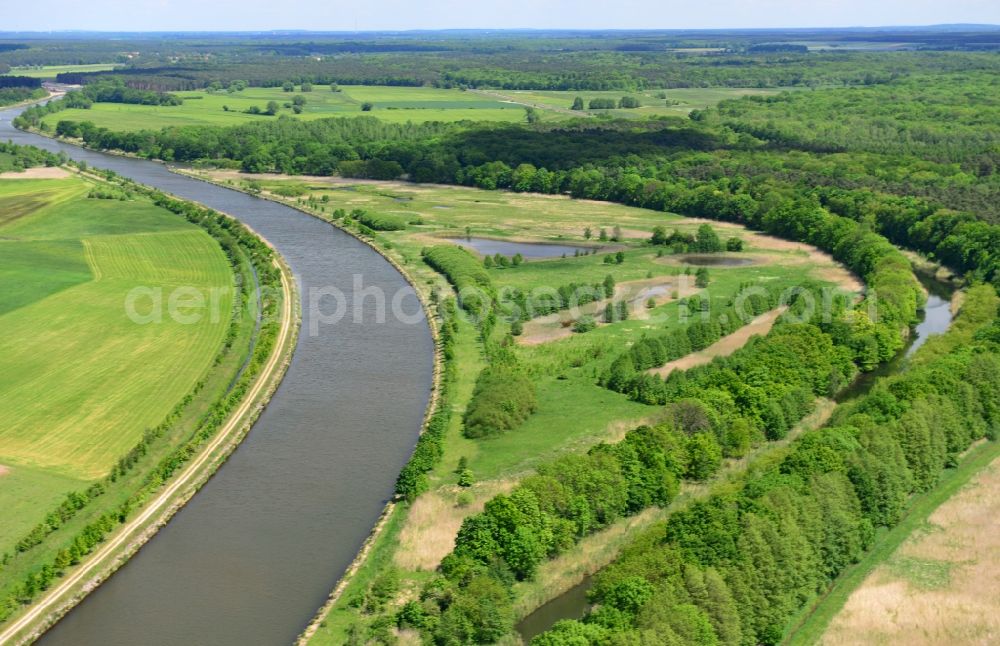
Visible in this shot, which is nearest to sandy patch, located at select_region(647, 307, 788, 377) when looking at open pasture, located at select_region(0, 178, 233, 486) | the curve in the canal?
the curve in the canal

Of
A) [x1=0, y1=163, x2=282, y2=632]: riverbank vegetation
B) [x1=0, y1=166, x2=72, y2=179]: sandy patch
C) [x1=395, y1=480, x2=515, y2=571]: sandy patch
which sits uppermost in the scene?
[x1=0, y1=166, x2=72, y2=179]: sandy patch

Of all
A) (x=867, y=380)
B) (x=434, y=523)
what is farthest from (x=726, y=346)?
(x=434, y=523)

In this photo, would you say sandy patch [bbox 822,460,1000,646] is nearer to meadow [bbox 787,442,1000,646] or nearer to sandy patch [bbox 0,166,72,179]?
meadow [bbox 787,442,1000,646]

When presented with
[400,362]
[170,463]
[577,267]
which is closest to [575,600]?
[170,463]

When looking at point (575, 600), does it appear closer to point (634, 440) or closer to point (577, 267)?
point (634, 440)

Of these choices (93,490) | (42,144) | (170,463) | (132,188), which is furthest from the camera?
(42,144)

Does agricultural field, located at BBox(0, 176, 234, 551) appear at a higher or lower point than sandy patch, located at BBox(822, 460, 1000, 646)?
higher

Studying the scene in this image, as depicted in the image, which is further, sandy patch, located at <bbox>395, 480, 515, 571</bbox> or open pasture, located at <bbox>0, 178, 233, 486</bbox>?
open pasture, located at <bbox>0, 178, 233, 486</bbox>
